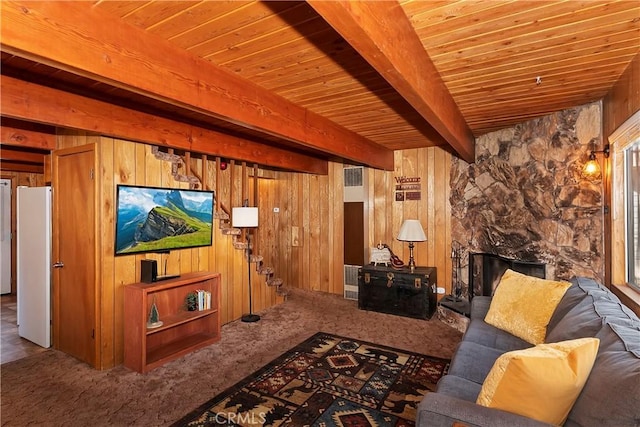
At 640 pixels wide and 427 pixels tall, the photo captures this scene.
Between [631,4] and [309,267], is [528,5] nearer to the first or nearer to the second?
[631,4]

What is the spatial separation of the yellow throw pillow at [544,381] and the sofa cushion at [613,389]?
0.03 meters

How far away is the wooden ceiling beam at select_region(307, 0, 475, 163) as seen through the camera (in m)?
1.22

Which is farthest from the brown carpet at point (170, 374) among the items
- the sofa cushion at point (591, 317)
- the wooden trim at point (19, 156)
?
the wooden trim at point (19, 156)

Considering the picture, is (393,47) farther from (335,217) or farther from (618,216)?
(335,217)

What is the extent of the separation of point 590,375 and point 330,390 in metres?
1.79

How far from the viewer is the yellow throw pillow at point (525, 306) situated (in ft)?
7.60

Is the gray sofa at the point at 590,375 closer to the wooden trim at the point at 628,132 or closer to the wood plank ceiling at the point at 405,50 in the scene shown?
the wooden trim at the point at 628,132

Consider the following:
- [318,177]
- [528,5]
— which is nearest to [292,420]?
[528,5]

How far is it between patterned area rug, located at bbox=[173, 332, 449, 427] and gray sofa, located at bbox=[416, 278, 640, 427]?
2.15 ft

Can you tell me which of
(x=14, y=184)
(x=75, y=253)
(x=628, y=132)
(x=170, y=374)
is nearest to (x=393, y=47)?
(x=628, y=132)

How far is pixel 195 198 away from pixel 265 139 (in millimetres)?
1205

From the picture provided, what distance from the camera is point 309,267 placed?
243 inches

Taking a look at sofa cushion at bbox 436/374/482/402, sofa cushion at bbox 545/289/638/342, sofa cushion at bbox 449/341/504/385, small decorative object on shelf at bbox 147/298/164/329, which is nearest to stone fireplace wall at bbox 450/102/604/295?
sofa cushion at bbox 545/289/638/342

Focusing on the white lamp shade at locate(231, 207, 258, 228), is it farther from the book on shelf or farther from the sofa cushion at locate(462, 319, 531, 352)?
the sofa cushion at locate(462, 319, 531, 352)
